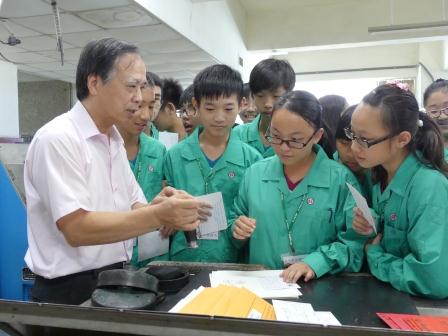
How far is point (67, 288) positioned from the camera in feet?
3.64

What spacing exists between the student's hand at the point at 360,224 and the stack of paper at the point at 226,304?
448 mm

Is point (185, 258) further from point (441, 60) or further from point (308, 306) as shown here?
point (441, 60)

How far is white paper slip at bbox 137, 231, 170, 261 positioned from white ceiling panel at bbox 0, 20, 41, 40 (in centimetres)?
347

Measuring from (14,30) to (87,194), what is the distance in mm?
4011

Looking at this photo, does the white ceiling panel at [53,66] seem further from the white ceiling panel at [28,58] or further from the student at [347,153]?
the student at [347,153]

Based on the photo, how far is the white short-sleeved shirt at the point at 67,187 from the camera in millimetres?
1030

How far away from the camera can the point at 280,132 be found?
1387mm

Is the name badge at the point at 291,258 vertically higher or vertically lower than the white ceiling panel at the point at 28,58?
lower

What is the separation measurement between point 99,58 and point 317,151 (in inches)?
31.9

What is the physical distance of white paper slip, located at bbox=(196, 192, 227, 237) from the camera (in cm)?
130

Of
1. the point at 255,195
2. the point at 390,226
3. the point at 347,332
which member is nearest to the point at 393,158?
the point at 390,226

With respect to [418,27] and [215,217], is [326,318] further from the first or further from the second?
[418,27]

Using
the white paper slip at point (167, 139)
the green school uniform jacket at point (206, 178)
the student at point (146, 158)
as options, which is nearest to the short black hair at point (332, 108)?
the green school uniform jacket at point (206, 178)

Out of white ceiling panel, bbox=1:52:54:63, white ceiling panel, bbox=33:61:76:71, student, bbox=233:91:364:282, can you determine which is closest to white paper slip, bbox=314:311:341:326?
student, bbox=233:91:364:282
